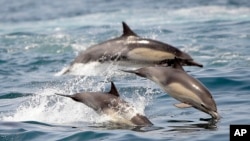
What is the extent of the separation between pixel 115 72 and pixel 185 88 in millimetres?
4827

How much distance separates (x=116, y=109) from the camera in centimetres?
1008

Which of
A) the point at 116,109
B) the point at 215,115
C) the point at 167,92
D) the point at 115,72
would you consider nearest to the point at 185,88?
the point at 167,92

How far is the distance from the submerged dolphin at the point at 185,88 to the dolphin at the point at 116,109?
565 millimetres

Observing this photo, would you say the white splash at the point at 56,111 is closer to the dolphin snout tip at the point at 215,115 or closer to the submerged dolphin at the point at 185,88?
the submerged dolphin at the point at 185,88

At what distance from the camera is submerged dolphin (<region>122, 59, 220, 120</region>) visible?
33.2 ft

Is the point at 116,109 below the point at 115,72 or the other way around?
below

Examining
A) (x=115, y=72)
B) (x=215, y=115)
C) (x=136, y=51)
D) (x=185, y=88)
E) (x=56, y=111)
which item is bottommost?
(x=215, y=115)

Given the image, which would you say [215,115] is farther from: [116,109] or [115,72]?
[115,72]

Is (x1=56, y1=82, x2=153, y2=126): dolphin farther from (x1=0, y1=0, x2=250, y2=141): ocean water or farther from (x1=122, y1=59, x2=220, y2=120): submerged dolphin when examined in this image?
(x1=122, y1=59, x2=220, y2=120): submerged dolphin

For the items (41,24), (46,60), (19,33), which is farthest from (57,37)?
(41,24)

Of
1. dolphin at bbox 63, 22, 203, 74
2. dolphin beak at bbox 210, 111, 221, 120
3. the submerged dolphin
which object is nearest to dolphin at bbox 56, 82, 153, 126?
the submerged dolphin

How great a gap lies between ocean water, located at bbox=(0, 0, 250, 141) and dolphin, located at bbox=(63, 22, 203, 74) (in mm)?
305

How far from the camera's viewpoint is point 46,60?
18.8 m

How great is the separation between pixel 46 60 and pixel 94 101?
8696mm
